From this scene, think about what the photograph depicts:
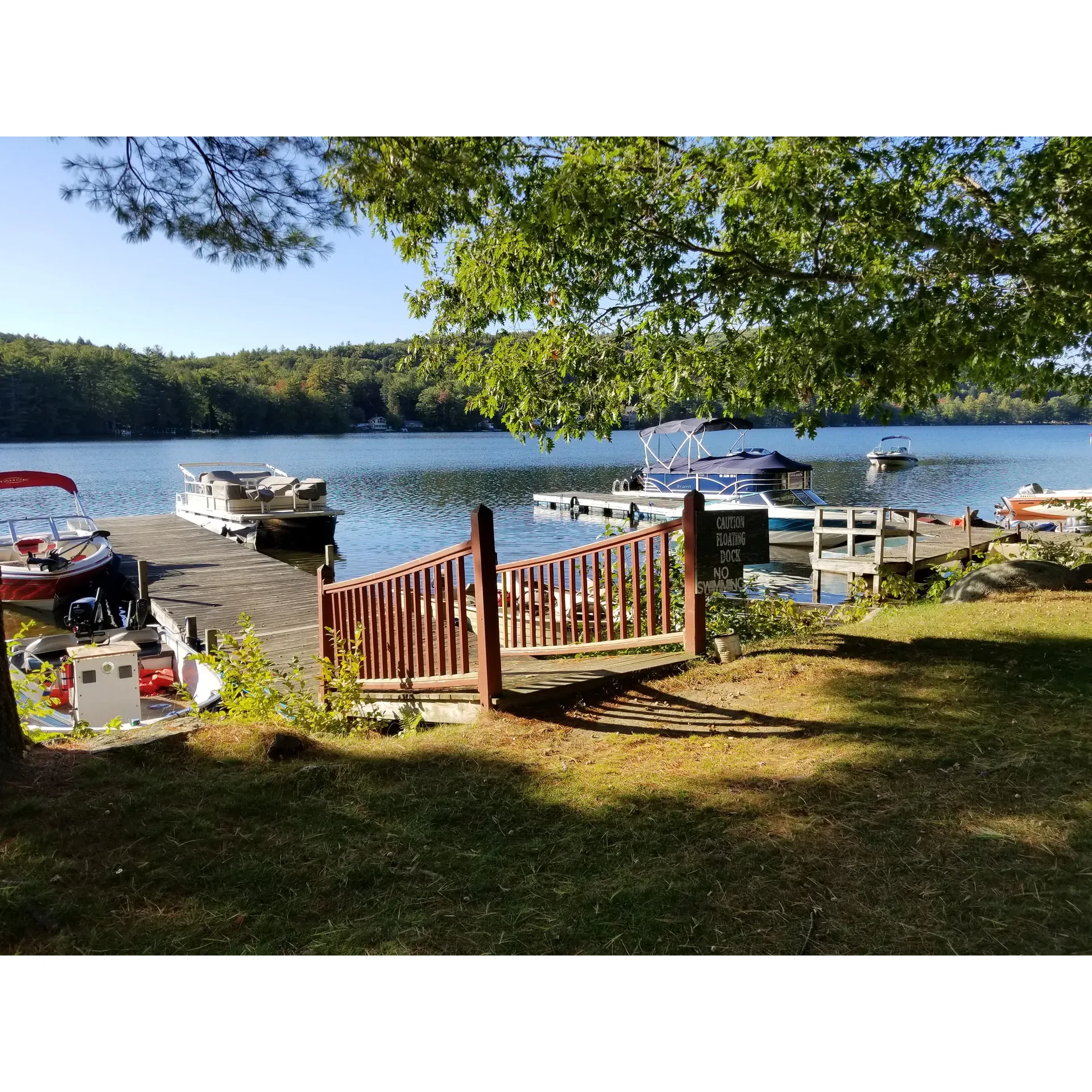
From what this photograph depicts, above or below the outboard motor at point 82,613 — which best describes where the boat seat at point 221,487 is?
above

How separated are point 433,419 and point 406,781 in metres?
6.58

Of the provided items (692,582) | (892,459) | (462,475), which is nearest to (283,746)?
(692,582)

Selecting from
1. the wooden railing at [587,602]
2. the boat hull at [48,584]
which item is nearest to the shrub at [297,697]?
the wooden railing at [587,602]

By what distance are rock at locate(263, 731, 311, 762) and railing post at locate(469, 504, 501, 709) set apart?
0.86 metres

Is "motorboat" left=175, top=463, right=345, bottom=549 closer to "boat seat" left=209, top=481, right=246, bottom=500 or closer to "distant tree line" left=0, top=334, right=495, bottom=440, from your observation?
"boat seat" left=209, top=481, right=246, bottom=500

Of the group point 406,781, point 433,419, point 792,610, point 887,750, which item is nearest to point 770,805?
point 887,750

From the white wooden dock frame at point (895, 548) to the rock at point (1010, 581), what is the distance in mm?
1713

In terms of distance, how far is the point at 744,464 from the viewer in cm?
1700

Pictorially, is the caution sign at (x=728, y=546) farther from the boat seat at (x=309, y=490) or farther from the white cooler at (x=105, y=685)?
the boat seat at (x=309, y=490)

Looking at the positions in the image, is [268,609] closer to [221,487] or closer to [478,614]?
[478,614]

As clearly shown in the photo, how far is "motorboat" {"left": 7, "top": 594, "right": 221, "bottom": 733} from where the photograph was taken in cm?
576

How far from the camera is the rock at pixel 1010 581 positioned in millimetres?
6805

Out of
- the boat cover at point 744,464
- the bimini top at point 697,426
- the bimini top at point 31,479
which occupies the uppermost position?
the bimini top at point 697,426

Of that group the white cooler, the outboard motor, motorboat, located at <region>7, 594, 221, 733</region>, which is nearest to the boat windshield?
motorboat, located at <region>7, 594, 221, 733</region>
